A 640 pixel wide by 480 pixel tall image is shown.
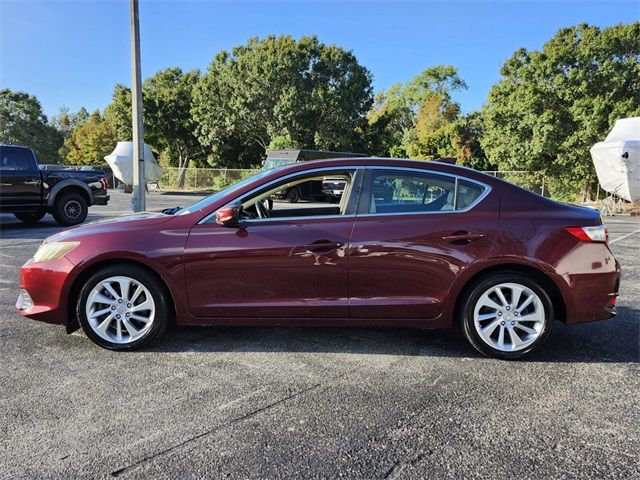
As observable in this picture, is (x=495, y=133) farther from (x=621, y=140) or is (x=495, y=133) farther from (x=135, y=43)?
(x=135, y=43)

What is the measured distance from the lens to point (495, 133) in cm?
2738

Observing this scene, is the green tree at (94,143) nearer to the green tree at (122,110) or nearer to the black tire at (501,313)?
the green tree at (122,110)

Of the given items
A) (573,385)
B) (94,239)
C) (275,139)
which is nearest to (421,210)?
(573,385)

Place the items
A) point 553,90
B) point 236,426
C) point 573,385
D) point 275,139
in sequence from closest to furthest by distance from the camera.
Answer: point 236,426
point 573,385
point 553,90
point 275,139

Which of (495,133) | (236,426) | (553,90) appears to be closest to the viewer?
(236,426)

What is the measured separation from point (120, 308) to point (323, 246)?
1.70m

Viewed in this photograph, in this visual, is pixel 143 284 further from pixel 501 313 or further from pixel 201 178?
pixel 201 178

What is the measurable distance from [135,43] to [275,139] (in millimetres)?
20969

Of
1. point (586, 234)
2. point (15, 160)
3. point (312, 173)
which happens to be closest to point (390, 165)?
point (312, 173)

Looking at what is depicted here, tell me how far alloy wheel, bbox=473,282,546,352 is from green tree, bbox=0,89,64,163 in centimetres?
6516

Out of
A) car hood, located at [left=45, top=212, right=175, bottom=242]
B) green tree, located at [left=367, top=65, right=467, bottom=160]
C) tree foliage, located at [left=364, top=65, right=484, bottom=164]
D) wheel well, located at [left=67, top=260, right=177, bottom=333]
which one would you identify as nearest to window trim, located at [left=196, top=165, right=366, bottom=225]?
car hood, located at [left=45, top=212, right=175, bottom=242]

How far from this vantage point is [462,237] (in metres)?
3.76

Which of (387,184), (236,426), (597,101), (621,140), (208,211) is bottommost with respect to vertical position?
(236,426)

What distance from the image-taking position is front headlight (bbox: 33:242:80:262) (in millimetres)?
3859
